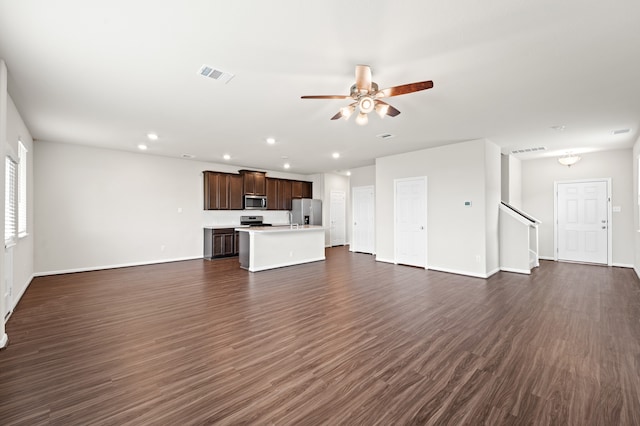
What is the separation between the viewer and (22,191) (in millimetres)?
4746

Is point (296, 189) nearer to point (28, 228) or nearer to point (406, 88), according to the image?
point (28, 228)

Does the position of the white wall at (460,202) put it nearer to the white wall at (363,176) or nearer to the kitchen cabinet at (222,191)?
the white wall at (363,176)

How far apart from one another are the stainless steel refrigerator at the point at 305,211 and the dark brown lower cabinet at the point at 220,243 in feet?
7.91

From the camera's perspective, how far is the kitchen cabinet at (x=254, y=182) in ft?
28.8

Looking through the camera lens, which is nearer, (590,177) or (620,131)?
(620,131)

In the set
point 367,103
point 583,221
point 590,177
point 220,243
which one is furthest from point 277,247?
point 590,177

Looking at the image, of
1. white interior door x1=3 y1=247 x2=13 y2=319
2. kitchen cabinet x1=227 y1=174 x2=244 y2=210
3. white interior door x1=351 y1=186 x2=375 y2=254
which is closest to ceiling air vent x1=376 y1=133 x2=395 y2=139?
white interior door x1=351 y1=186 x2=375 y2=254

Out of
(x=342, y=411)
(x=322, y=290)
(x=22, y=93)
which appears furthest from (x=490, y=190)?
(x=22, y=93)

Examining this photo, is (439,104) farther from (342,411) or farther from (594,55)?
(342,411)

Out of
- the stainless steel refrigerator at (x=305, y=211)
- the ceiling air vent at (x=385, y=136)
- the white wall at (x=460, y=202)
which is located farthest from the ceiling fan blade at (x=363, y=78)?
the stainless steel refrigerator at (x=305, y=211)

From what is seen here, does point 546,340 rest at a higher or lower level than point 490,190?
lower

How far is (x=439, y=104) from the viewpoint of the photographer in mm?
3711

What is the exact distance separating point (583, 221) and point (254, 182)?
9.09 metres

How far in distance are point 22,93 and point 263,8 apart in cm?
361
